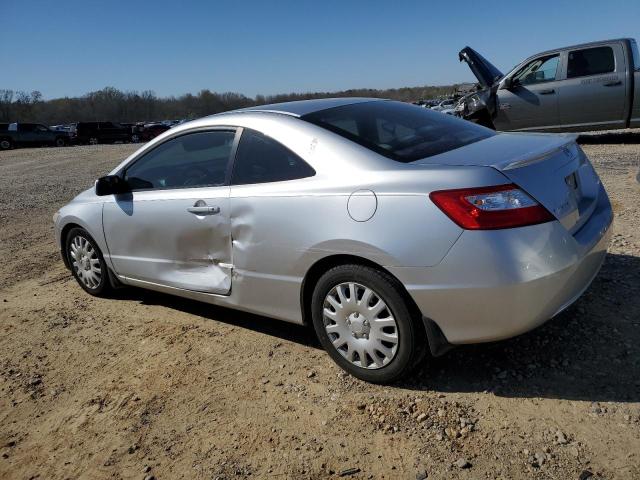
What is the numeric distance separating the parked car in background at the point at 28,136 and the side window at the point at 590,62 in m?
34.4

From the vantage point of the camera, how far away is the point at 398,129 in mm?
3277

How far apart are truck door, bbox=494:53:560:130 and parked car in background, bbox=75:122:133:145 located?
33323 millimetres

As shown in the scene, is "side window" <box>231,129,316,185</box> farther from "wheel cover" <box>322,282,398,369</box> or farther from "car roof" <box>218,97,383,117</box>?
"wheel cover" <box>322,282,398,369</box>

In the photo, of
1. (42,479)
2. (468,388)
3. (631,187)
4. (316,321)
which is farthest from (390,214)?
(631,187)

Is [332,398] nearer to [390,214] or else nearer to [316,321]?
[316,321]

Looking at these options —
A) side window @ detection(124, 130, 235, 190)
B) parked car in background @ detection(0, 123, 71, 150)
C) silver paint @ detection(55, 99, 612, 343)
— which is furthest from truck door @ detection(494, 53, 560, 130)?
parked car in background @ detection(0, 123, 71, 150)

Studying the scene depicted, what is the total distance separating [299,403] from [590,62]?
31.9ft

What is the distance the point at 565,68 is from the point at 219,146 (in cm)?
876

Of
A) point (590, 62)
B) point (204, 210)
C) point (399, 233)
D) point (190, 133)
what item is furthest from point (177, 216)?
point (590, 62)

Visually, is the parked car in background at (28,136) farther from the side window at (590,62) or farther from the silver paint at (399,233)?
the silver paint at (399,233)

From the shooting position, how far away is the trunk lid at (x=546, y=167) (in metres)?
2.53

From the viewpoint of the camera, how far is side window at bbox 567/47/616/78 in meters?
9.84

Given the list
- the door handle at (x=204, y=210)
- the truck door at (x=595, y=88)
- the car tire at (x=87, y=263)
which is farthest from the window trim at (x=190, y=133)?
the truck door at (x=595, y=88)

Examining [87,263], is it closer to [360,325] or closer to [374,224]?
[360,325]
